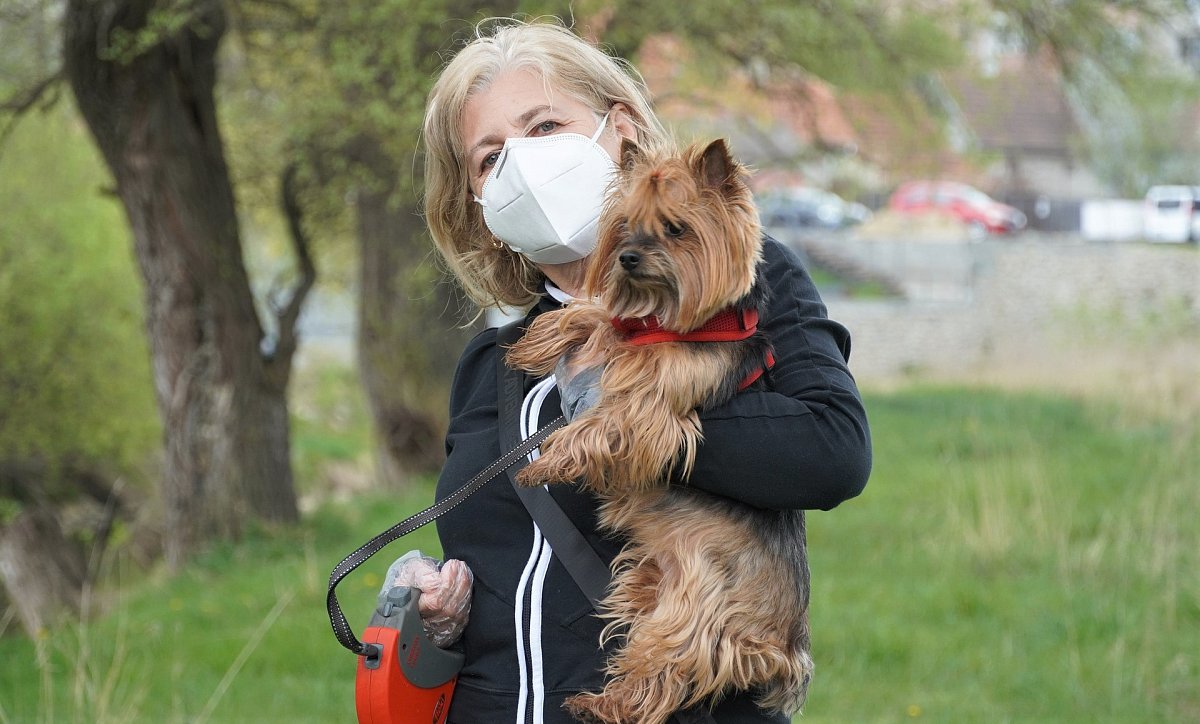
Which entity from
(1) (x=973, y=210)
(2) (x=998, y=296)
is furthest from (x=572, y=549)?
(1) (x=973, y=210)

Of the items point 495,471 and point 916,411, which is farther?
point 916,411

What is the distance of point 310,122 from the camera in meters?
10.6

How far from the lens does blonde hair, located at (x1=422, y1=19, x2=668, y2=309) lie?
2.92m

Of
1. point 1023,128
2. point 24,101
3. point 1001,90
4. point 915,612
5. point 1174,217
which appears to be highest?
point 24,101

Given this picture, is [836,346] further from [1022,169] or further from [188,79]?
[1022,169]

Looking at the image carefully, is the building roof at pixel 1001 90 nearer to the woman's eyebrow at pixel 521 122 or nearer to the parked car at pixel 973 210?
the woman's eyebrow at pixel 521 122

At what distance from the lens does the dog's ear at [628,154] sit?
2666mm

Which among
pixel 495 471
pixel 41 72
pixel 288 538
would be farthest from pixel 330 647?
pixel 41 72

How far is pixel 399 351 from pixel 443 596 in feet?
36.4

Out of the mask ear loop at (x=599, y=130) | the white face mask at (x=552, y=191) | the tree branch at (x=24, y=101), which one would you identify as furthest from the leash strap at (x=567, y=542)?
the tree branch at (x=24, y=101)

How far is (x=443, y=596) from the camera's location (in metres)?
2.64

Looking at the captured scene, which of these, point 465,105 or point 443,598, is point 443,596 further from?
point 465,105

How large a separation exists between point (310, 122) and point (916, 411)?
10.3 m

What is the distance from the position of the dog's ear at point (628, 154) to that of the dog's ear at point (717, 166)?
0.20 meters
